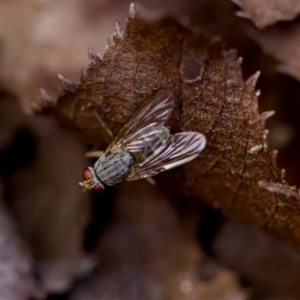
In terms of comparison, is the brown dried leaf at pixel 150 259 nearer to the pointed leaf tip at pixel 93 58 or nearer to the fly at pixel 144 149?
the fly at pixel 144 149

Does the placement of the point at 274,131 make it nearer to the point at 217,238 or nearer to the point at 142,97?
the point at 217,238

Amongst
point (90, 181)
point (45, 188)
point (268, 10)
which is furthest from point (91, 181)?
point (268, 10)

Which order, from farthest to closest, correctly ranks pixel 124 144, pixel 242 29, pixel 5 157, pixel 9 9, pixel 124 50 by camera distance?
pixel 9 9
pixel 5 157
pixel 242 29
pixel 124 144
pixel 124 50

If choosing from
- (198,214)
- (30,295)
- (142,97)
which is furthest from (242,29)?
(30,295)

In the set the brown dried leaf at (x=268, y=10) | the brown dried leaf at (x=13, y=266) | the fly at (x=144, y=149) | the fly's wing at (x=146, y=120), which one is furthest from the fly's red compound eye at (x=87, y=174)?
the brown dried leaf at (x=268, y=10)

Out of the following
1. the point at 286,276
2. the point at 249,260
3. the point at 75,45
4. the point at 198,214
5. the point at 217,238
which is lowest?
the point at 286,276

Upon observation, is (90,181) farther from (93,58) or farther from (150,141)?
(93,58)
